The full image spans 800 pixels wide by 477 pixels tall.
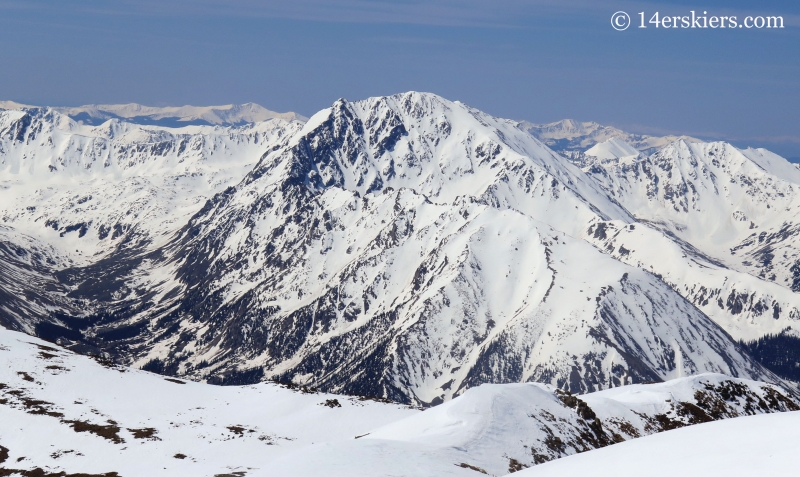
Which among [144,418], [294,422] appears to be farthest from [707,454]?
[144,418]

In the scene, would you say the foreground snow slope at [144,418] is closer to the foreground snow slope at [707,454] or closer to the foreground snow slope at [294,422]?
the foreground snow slope at [294,422]

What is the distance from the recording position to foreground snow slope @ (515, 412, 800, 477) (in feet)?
88.5

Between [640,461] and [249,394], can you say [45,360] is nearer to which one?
[249,394]

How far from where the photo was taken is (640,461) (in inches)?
1202

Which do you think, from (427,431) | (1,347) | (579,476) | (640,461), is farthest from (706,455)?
(1,347)

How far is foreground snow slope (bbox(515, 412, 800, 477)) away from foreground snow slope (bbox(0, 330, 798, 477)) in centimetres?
2296

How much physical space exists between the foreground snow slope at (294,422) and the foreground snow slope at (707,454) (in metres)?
23.0

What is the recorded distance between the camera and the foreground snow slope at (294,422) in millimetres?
69062

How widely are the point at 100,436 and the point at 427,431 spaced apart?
155ft


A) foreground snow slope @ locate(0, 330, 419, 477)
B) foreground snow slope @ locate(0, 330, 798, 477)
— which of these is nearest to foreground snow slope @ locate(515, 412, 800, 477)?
foreground snow slope @ locate(0, 330, 798, 477)

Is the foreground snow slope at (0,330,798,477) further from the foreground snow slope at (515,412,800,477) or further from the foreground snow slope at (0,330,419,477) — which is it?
the foreground snow slope at (515,412,800,477)

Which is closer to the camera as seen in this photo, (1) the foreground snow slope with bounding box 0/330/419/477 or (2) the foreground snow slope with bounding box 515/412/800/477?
(2) the foreground snow slope with bounding box 515/412/800/477

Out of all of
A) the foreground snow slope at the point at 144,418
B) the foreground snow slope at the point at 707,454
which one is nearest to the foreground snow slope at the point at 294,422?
the foreground snow slope at the point at 144,418

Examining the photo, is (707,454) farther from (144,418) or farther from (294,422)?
(144,418)
